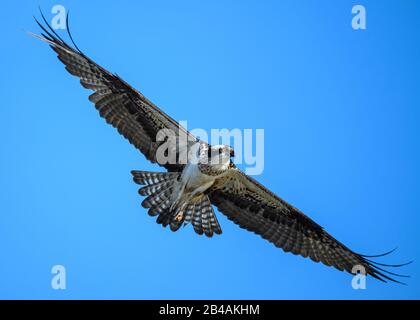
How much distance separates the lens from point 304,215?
15781 millimetres

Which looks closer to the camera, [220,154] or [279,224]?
[220,154]

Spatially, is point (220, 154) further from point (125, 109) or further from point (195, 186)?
point (125, 109)

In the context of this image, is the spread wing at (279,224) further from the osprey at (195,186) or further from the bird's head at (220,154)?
the bird's head at (220,154)

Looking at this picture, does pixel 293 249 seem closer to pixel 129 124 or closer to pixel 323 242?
pixel 323 242

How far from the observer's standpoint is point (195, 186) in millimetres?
15289

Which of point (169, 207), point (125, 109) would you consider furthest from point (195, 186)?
point (125, 109)

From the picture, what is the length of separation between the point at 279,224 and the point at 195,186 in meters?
1.83

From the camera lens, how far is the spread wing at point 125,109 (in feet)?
48.7

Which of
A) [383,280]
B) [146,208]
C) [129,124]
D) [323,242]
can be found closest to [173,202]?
[146,208]

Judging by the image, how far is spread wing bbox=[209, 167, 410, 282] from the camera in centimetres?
1584

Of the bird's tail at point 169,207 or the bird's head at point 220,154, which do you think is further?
the bird's tail at point 169,207

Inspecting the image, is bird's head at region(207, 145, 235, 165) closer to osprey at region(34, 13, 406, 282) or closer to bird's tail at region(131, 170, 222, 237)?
osprey at region(34, 13, 406, 282)

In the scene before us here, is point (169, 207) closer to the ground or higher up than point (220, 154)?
closer to the ground

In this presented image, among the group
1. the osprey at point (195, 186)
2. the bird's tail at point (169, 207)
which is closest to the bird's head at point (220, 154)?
the osprey at point (195, 186)
